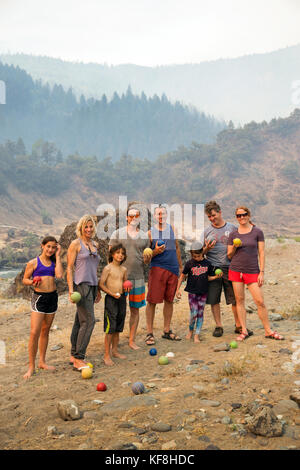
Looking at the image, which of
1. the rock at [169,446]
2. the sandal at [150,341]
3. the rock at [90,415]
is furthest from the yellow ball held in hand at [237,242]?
the rock at [169,446]

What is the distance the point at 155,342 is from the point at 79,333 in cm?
164

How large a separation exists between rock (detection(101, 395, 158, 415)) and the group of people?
4.04ft

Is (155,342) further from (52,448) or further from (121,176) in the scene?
(121,176)

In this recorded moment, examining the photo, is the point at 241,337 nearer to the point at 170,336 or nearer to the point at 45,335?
the point at 170,336

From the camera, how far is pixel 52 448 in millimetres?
3389

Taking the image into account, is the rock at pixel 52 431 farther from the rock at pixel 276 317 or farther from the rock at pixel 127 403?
the rock at pixel 276 317

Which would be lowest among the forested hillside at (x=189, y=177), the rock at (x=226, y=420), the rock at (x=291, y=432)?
the rock at (x=226, y=420)

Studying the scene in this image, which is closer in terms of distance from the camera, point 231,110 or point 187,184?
point 187,184

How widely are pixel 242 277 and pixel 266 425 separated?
2.63 meters

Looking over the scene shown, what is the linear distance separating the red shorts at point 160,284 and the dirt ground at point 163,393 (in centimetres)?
80

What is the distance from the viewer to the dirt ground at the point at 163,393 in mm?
3459

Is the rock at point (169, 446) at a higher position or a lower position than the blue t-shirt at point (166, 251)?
lower
